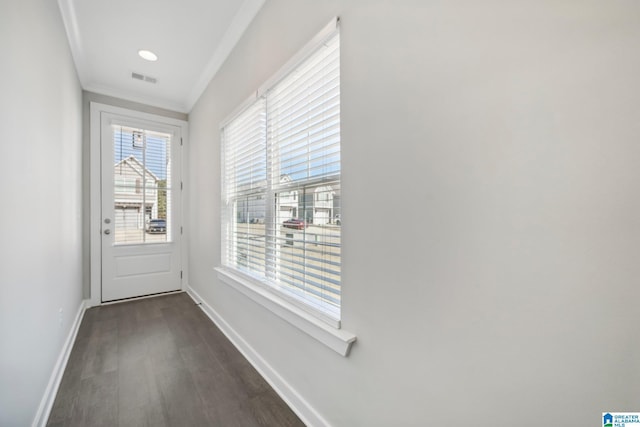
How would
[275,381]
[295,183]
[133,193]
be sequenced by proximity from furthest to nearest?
[133,193] < [275,381] < [295,183]

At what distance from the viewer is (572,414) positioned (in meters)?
0.62

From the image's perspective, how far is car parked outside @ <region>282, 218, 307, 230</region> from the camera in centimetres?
154

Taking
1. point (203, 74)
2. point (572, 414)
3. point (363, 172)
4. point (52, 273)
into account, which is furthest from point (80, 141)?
point (572, 414)

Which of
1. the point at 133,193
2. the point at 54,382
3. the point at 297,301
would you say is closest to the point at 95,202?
the point at 133,193

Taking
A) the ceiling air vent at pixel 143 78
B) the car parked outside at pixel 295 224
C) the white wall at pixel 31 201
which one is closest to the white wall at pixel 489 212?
the car parked outside at pixel 295 224

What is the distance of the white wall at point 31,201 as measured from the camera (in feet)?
3.44

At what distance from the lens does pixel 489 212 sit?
75 cm

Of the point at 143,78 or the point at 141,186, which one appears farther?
the point at 141,186

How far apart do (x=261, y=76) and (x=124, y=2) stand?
4.02 feet

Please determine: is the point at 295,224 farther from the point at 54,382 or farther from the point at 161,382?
the point at 54,382

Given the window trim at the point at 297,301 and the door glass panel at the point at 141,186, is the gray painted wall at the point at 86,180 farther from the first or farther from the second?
the window trim at the point at 297,301

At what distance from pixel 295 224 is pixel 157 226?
9.72ft

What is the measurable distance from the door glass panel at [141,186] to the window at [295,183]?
6.35 ft

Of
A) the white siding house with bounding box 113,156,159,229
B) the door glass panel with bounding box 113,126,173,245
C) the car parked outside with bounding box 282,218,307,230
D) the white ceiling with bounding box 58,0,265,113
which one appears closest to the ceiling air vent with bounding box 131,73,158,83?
the white ceiling with bounding box 58,0,265,113
